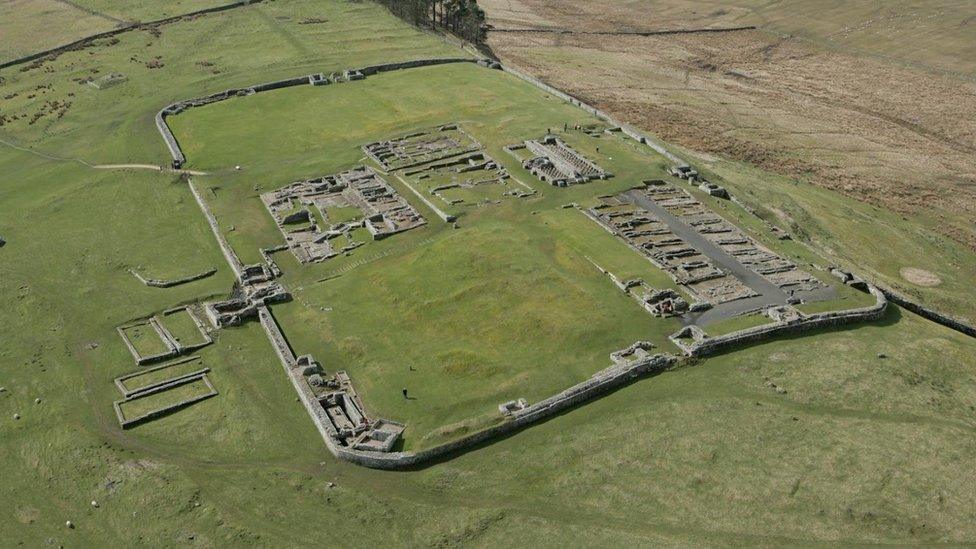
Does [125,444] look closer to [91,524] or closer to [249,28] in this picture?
[91,524]

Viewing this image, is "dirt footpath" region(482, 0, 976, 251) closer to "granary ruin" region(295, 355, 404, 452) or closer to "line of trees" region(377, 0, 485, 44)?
"line of trees" region(377, 0, 485, 44)

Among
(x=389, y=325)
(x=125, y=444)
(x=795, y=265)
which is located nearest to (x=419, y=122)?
(x=389, y=325)

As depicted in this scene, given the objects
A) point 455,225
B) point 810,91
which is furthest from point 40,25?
point 810,91

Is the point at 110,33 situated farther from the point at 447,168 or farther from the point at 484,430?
the point at 484,430

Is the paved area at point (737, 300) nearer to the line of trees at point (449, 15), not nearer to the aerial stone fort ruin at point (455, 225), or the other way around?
the aerial stone fort ruin at point (455, 225)

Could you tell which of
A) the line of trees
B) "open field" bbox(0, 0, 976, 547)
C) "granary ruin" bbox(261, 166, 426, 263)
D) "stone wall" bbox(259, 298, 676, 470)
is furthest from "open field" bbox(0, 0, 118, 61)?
"stone wall" bbox(259, 298, 676, 470)
